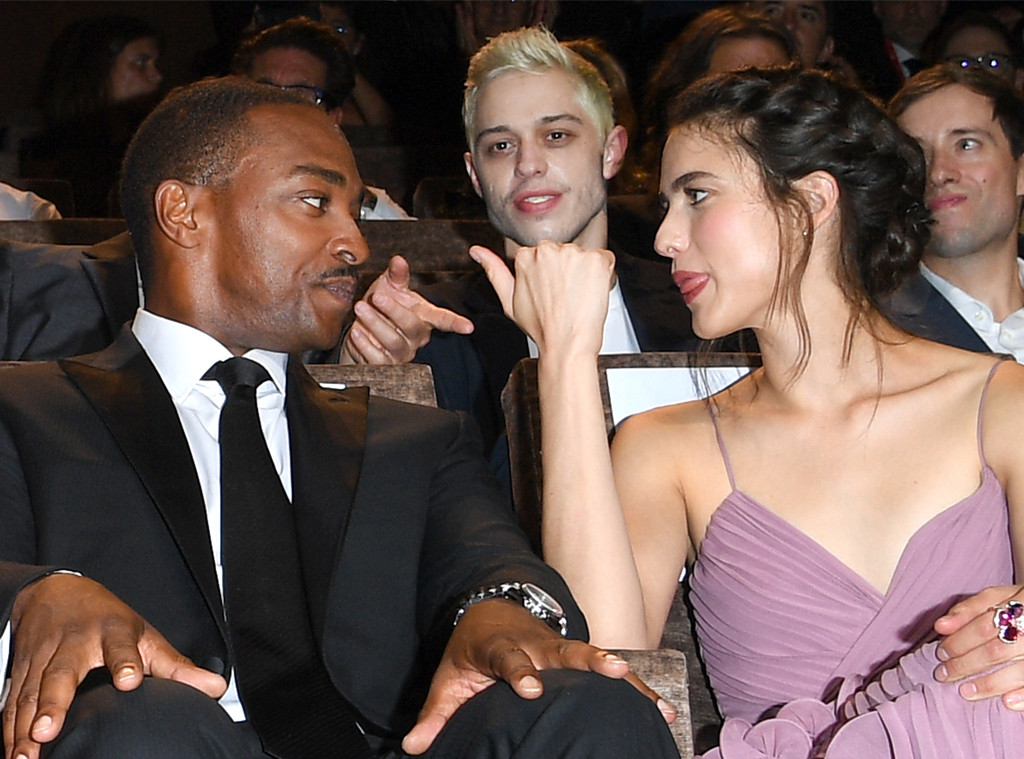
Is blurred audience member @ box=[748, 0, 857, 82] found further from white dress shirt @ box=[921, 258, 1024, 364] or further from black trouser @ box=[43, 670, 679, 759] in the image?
black trouser @ box=[43, 670, 679, 759]

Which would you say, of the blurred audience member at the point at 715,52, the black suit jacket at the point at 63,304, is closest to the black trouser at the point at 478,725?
the black suit jacket at the point at 63,304

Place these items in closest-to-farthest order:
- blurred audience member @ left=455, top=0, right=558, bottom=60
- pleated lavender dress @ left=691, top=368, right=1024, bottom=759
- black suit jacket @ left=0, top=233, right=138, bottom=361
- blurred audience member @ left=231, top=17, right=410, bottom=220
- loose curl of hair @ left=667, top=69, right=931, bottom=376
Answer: pleated lavender dress @ left=691, top=368, right=1024, bottom=759
loose curl of hair @ left=667, top=69, right=931, bottom=376
black suit jacket @ left=0, top=233, right=138, bottom=361
blurred audience member @ left=231, top=17, right=410, bottom=220
blurred audience member @ left=455, top=0, right=558, bottom=60

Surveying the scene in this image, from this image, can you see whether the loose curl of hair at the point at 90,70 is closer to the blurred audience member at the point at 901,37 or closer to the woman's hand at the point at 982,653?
the blurred audience member at the point at 901,37

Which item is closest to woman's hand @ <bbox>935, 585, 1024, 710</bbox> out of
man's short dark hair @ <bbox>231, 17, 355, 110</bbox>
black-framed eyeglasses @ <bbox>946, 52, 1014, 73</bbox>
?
man's short dark hair @ <bbox>231, 17, 355, 110</bbox>

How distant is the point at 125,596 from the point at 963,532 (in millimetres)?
997

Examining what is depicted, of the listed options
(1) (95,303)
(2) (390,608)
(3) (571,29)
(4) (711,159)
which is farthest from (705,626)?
(3) (571,29)

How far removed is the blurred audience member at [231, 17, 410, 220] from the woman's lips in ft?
5.27

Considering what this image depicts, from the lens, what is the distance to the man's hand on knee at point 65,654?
114cm

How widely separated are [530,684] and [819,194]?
0.92 metres

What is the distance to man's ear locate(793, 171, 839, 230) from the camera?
73.9 inches

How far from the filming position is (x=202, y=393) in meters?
1.71

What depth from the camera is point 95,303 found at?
7.07 ft

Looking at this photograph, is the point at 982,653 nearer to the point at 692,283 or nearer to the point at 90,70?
the point at 692,283

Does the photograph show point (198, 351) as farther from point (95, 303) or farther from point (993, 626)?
point (993, 626)
